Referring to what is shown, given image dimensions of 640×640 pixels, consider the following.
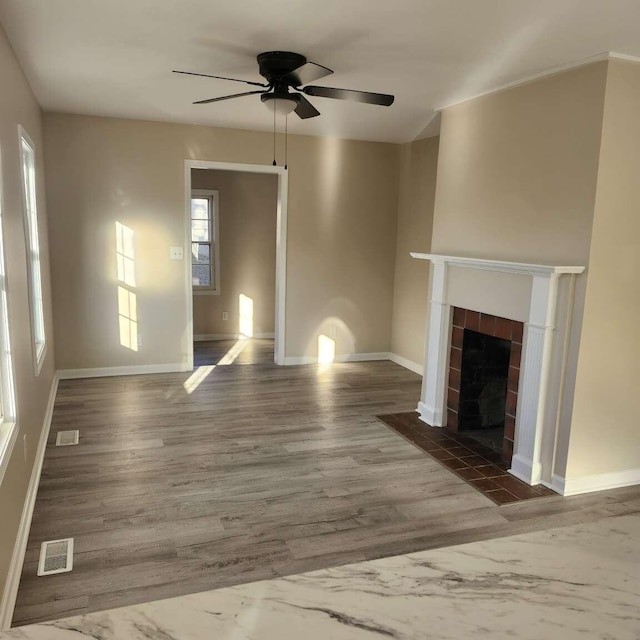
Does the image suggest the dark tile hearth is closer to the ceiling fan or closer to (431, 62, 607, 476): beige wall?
(431, 62, 607, 476): beige wall

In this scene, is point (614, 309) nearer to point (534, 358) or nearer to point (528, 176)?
point (534, 358)

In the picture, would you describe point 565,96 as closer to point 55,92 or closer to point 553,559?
point 553,559

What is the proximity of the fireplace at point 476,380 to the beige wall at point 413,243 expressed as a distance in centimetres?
176

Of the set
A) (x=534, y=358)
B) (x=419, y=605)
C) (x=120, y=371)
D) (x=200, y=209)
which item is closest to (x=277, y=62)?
(x=534, y=358)

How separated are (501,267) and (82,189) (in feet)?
13.5

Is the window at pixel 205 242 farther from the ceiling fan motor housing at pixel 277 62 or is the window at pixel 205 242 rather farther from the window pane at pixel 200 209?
the ceiling fan motor housing at pixel 277 62

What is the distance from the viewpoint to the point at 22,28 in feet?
10.5

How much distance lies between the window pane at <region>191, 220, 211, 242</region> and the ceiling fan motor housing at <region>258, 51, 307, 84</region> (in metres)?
4.56

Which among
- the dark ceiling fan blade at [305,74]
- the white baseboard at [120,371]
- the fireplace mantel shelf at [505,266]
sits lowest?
the white baseboard at [120,371]

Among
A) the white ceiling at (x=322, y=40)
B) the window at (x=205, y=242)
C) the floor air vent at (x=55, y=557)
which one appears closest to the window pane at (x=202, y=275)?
the window at (x=205, y=242)

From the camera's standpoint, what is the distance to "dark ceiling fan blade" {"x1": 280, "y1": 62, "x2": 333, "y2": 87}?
3147mm

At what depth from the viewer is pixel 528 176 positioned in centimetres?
373

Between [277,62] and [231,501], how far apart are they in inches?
104

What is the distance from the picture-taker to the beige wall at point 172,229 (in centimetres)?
564
